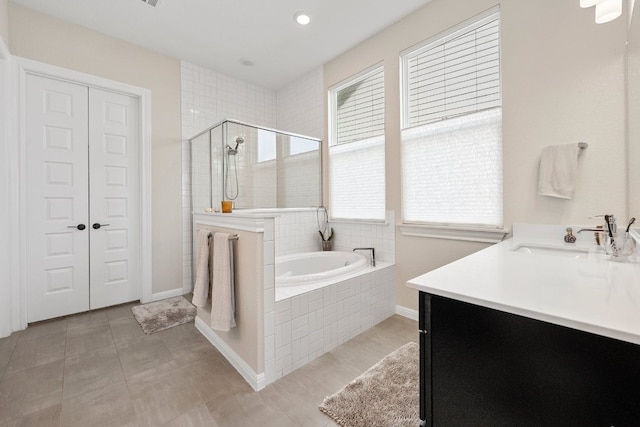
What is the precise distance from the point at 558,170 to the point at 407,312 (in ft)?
5.55

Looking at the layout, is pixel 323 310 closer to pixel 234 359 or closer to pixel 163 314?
→ pixel 234 359

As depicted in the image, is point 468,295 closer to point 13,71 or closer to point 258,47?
point 258,47

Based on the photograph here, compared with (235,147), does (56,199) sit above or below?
below

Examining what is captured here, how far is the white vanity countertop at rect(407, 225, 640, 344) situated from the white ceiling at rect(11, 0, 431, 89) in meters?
2.51

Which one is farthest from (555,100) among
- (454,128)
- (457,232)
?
(457,232)

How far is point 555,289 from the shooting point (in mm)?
848

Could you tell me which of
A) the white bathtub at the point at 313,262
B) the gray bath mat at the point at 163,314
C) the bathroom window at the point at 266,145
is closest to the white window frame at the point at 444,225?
the white bathtub at the point at 313,262

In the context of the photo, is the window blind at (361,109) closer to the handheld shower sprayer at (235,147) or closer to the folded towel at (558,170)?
the handheld shower sprayer at (235,147)

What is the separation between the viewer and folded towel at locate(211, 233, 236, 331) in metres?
1.80

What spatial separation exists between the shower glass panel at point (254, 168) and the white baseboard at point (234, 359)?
124 cm

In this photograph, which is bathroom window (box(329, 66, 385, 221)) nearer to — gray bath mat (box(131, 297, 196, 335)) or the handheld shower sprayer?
the handheld shower sprayer

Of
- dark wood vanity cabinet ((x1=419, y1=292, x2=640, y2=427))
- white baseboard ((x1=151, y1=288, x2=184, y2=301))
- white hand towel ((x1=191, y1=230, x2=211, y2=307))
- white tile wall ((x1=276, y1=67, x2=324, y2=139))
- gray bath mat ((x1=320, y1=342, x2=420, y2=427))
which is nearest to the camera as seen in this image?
dark wood vanity cabinet ((x1=419, y1=292, x2=640, y2=427))

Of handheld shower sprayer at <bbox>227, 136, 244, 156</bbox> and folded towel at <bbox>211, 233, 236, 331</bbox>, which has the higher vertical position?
handheld shower sprayer at <bbox>227, 136, 244, 156</bbox>

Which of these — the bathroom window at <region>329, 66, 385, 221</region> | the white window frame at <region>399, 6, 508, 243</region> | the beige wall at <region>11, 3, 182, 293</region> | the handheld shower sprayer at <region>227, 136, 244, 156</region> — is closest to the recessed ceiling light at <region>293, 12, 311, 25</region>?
the bathroom window at <region>329, 66, 385, 221</region>
